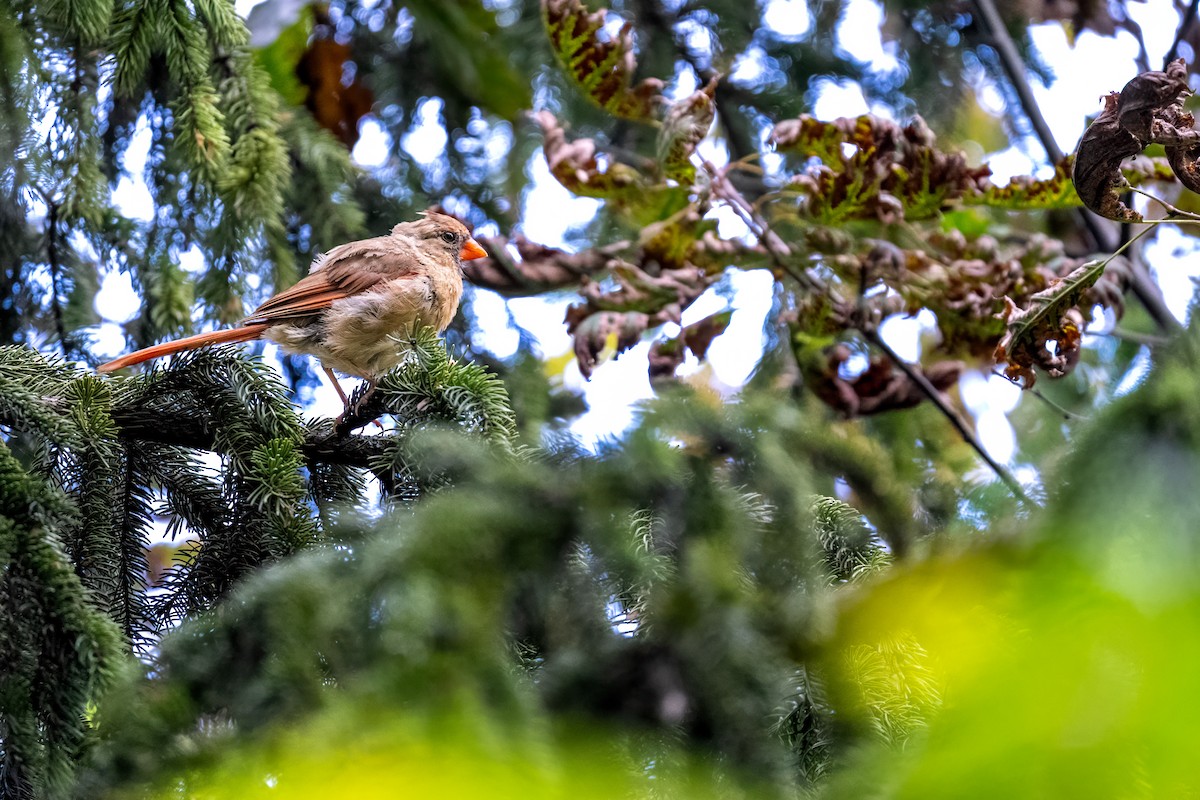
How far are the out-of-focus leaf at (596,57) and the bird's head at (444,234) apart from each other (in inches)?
29.0

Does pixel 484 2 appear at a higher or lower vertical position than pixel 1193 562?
higher

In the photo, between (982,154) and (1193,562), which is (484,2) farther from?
(1193,562)

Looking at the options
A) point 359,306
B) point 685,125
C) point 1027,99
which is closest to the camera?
point 685,125

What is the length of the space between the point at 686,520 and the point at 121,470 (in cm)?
119

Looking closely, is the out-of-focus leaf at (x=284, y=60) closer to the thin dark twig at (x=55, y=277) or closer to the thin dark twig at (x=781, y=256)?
the thin dark twig at (x=55, y=277)

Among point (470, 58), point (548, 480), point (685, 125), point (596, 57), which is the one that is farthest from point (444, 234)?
point (548, 480)

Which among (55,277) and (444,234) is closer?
(55,277)

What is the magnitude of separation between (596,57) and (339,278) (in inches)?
41.3

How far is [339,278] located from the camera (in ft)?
10.5

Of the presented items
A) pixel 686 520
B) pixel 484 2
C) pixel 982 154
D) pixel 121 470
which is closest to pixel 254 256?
pixel 121 470

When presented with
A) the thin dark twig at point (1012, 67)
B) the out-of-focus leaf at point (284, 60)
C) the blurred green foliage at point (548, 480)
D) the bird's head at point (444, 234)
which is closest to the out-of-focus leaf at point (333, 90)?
the blurred green foliage at point (548, 480)

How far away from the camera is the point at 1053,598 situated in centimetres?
71

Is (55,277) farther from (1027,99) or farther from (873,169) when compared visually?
(1027,99)

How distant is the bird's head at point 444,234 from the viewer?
347 cm
